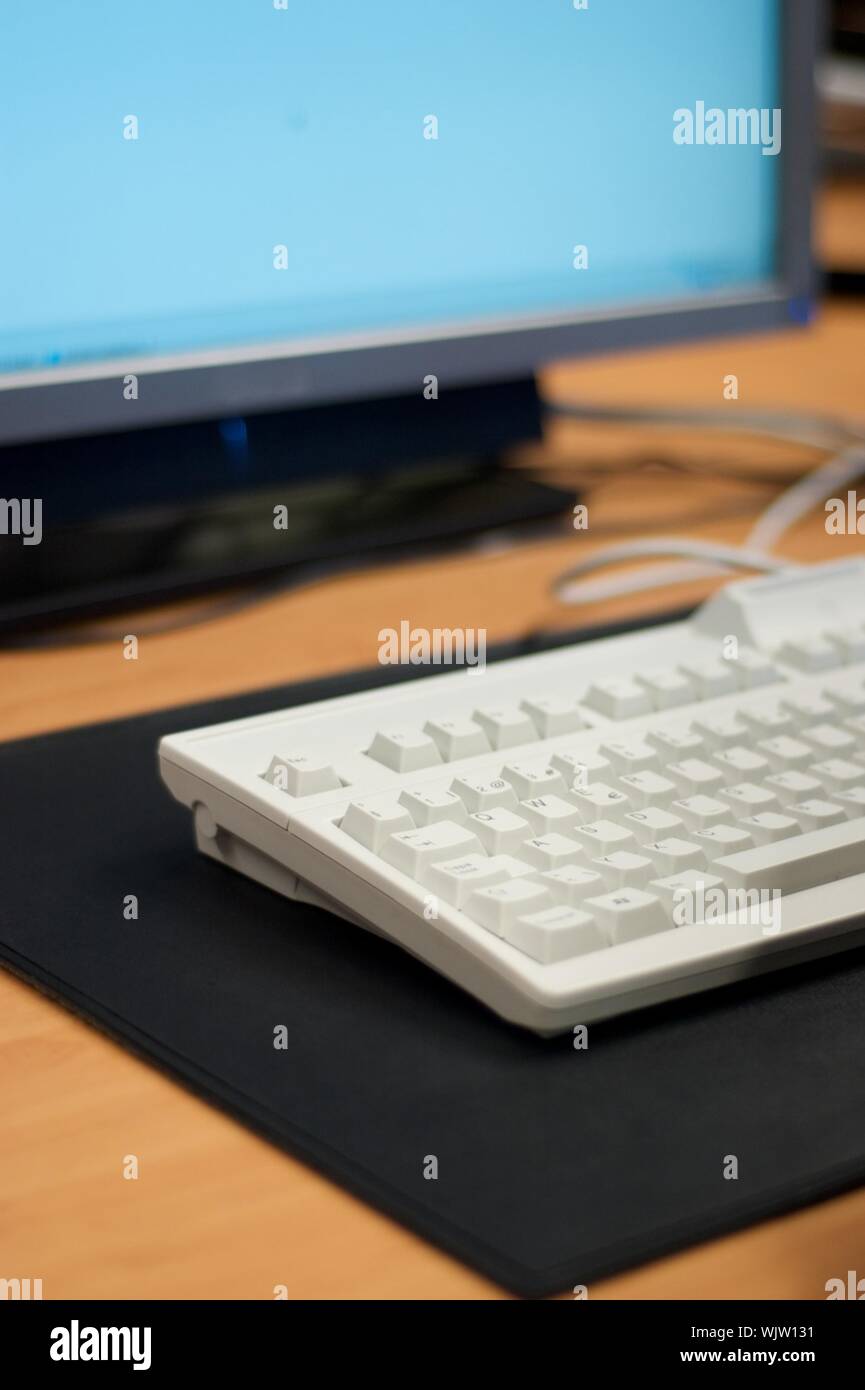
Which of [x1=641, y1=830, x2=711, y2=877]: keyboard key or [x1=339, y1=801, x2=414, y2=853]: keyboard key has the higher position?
[x1=339, y1=801, x2=414, y2=853]: keyboard key

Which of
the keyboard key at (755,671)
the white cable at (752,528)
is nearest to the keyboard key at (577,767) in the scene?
the keyboard key at (755,671)

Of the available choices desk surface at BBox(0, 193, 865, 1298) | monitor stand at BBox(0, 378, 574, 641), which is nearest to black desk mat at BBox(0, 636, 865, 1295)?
desk surface at BBox(0, 193, 865, 1298)

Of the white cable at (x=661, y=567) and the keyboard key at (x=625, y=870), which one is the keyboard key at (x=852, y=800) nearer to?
the keyboard key at (x=625, y=870)

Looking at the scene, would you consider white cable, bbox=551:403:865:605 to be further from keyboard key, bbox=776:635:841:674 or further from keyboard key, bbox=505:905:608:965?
keyboard key, bbox=505:905:608:965

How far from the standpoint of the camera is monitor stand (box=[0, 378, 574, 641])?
770 mm

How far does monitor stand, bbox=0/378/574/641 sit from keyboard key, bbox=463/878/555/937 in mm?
352

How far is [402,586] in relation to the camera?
828 mm

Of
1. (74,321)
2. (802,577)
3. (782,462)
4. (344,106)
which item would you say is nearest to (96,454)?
(74,321)

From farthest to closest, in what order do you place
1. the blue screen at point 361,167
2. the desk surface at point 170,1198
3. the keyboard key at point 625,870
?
Result: 1. the blue screen at point 361,167
2. the keyboard key at point 625,870
3. the desk surface at point 170,1198

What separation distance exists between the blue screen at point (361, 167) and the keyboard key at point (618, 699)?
282 mm

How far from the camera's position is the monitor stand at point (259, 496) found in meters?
0.77

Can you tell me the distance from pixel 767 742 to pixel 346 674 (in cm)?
22
